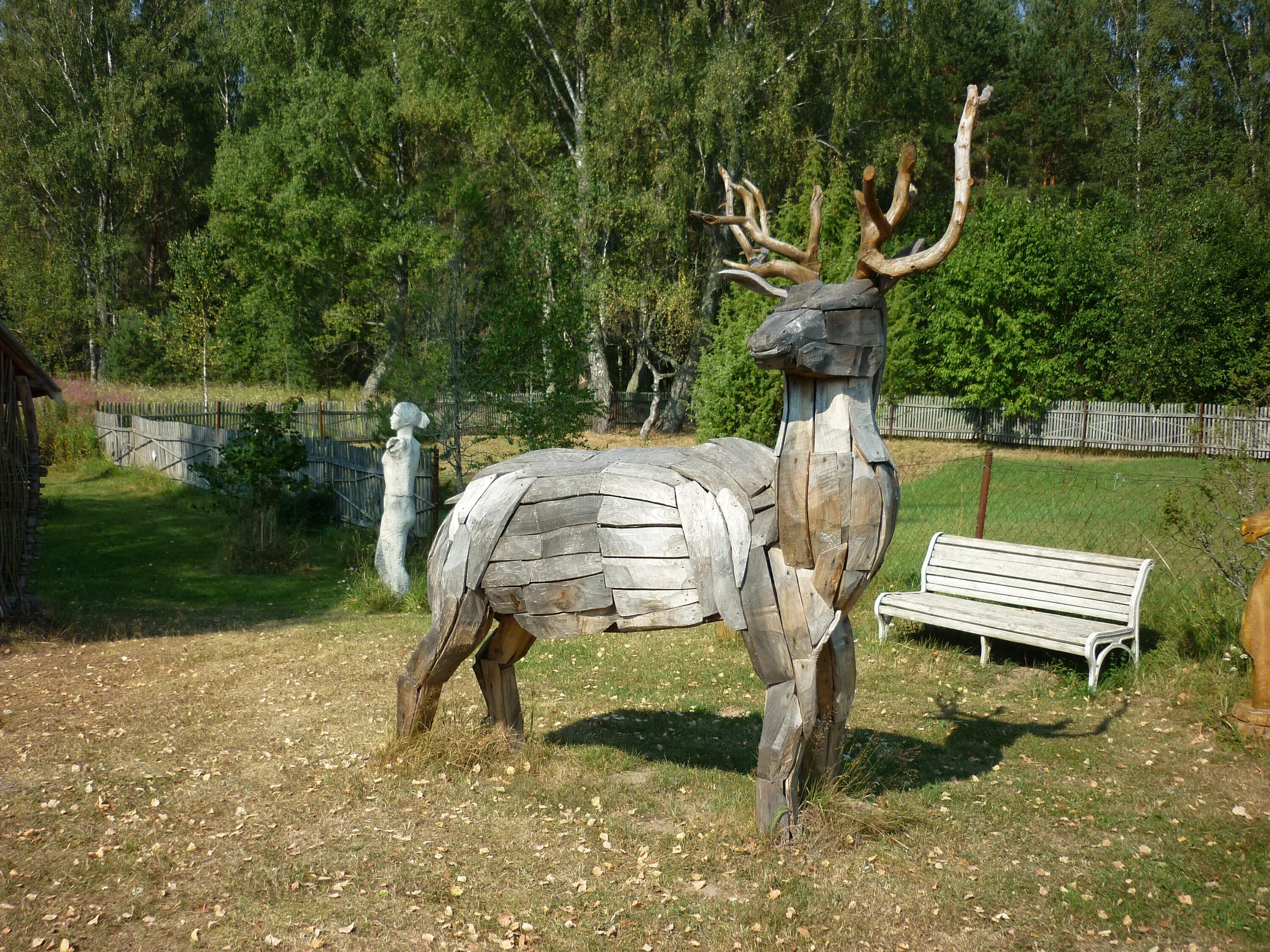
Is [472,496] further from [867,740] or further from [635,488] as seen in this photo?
[867,740]

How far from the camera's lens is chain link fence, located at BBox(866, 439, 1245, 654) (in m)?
7.73

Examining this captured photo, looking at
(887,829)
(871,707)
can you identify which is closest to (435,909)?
(887,829)

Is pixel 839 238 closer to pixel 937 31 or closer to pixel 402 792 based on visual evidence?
pixel 937 31

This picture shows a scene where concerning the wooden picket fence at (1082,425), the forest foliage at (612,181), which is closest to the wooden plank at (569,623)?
the forest foliage at (612,181)

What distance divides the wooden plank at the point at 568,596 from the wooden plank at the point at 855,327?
5.13 ft

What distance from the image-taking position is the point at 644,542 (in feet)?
14.9

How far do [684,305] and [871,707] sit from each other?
718 inches

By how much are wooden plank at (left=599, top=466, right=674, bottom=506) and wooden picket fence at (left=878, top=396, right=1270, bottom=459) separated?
16527 mm

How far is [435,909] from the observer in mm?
4102

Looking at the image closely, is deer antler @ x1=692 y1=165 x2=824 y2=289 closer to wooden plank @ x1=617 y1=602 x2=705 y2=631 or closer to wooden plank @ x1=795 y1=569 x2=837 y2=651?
wooden plank @ x1=795 y1=569 x2=837 y2=651

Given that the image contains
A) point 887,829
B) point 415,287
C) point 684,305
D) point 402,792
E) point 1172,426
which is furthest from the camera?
point 684,305

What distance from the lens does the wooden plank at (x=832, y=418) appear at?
4141 mm

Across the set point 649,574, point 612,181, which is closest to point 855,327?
point 649,574

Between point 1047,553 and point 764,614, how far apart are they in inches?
187
